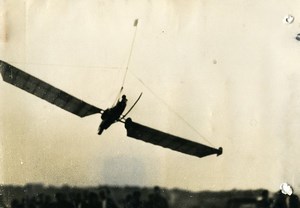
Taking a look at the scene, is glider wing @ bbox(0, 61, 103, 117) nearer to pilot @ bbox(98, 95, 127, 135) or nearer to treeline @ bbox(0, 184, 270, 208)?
pilot @ bbox(98, 95, 127, 135)

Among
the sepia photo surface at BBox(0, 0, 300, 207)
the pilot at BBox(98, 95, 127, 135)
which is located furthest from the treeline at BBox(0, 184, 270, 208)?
the pilot at BBox(98, 95, 127, 135)

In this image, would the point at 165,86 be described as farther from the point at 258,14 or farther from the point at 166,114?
Answer: the point at 258,14

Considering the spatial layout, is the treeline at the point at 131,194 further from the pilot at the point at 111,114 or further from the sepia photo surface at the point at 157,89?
the pilot at the point at 111,114

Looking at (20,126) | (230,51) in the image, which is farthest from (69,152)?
(230,51)

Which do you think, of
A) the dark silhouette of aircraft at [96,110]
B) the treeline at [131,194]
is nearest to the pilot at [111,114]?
the dark silhouette of aircraft at [96,110]

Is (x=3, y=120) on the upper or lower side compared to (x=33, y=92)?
lower

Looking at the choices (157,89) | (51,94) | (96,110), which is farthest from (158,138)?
(51,94)

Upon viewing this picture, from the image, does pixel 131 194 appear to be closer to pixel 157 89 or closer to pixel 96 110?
pixel 96 110
